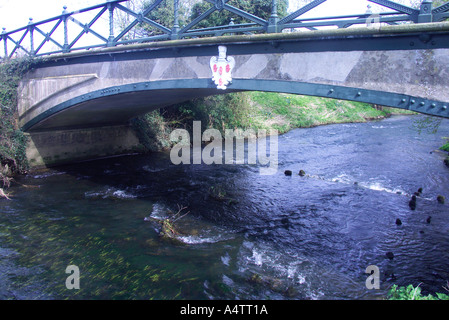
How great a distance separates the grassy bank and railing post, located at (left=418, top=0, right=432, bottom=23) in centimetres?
1446

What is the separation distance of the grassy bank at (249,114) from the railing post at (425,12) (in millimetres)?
14457

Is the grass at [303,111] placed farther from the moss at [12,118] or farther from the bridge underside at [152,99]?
the moss at [12,118]

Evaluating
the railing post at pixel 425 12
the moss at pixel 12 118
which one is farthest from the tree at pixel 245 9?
the railing post at pixel 425 12

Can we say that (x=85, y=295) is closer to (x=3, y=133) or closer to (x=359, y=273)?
(x=359, y=273)

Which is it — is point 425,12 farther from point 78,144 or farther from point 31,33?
point 78,144

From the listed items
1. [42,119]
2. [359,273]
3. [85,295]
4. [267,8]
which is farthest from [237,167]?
[85,295]

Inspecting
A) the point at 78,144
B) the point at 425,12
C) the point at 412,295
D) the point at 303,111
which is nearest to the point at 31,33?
the point at 78,144

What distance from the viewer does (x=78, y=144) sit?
1653 centimetres

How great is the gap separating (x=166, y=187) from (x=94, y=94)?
4.11m

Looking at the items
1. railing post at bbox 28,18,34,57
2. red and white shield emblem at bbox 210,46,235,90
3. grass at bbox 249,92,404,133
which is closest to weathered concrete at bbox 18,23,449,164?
red and white shield emblem at bbox 210,46,235,90

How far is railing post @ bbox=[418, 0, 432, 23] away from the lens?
6102mm

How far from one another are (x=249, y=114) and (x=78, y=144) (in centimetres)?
1204

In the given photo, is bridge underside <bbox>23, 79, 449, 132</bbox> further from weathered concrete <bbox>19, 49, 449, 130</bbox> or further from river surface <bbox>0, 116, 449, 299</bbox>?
river surface <bbox>0, 116, 449, 299</bbox>
